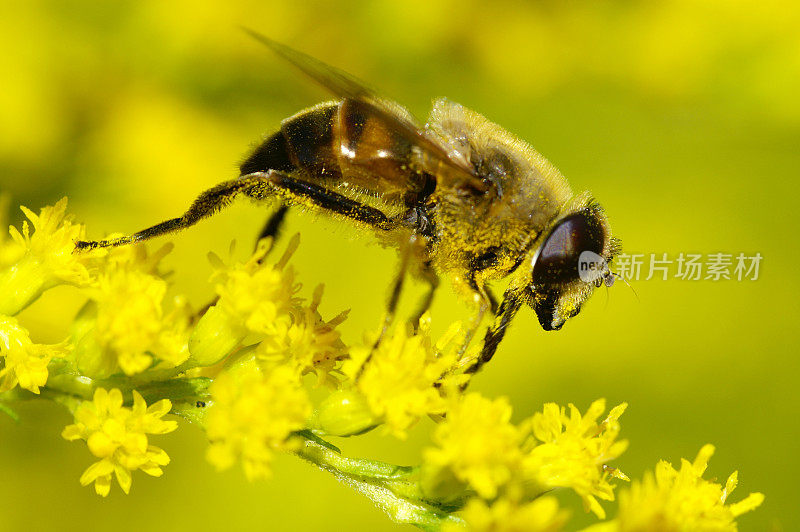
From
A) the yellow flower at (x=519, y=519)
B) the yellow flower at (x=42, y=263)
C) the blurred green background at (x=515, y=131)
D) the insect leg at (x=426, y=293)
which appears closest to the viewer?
the yellow flower at (x=519, y=519)

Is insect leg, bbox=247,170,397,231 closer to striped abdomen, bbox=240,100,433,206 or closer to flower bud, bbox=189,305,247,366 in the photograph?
striped abdomen, bbox=240,100,433,206

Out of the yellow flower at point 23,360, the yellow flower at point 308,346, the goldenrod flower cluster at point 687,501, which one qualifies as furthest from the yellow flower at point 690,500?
the yellow flower at point 23,360

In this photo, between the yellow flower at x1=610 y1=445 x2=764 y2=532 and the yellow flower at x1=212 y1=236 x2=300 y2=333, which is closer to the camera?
the yellow flower at x1=610 y1=445 x2=764 y2=532

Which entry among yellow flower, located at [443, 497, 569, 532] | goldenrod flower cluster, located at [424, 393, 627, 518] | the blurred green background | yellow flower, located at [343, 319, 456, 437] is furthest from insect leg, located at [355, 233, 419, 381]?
the blurred green background

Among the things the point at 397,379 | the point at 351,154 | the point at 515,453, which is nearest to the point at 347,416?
the point at 397,379

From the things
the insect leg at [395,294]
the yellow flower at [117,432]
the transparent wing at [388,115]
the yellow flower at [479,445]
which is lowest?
the yellow flower at [117,432]

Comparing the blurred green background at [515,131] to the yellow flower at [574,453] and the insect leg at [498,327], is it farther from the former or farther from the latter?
the yellow flower at [574,453]

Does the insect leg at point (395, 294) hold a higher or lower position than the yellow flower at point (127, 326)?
higher

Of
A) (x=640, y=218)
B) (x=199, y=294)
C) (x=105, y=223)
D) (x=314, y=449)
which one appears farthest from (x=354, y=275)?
(x=314, y=449)

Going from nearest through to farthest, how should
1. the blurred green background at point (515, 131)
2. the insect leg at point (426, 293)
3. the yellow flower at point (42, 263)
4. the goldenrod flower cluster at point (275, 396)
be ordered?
the goldenrod flower cluster at point (275, 396), the yellow flower at point (42, 263), the insect leg at point (426, 293), the blurred green background at point (515, 131)

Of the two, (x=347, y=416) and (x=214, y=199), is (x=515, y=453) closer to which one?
(x=347, y=416)
